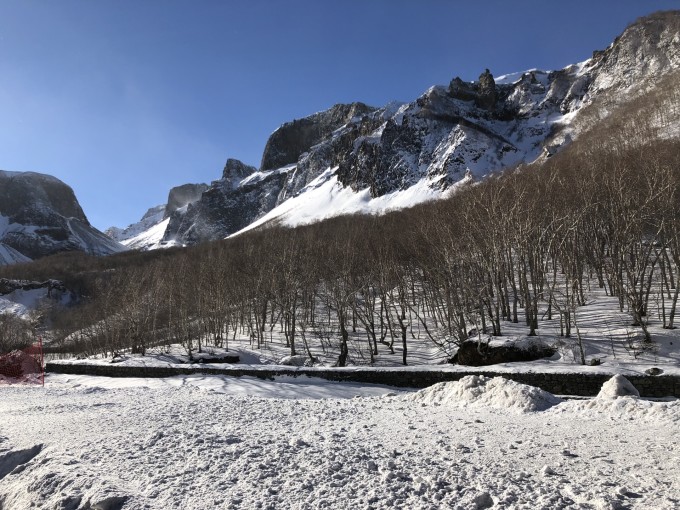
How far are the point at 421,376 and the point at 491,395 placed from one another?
4328 millimetres

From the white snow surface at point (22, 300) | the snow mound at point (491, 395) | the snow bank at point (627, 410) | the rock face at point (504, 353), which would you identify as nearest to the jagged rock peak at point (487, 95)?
the white snow surface at point (22, 300)

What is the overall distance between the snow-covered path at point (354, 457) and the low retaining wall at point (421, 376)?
3.53 meters

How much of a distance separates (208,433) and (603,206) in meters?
24.4

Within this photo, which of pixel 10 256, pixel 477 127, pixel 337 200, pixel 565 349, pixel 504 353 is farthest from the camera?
pixel 10 256

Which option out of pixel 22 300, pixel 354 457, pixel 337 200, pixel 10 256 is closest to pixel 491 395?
pixel 354 457

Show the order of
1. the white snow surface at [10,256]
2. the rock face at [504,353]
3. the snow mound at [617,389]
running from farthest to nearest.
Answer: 1. the white snow surface at [10,256]
2. the rock face at [504,353]
3. the snow mound at [617,389]

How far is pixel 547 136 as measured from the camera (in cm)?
11619

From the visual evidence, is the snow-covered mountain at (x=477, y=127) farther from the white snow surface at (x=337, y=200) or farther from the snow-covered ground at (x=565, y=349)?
the snow-covered ground at (x=565, y=349)

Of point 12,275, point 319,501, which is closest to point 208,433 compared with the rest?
point 319,501

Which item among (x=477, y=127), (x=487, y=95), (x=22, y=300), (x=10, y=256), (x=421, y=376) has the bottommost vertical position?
(x=421, y=376)

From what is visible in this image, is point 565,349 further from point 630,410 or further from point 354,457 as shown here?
point 354,457

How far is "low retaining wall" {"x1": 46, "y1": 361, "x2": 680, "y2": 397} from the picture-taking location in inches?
461

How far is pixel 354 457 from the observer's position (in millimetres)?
6270

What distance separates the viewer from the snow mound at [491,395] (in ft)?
30.1
